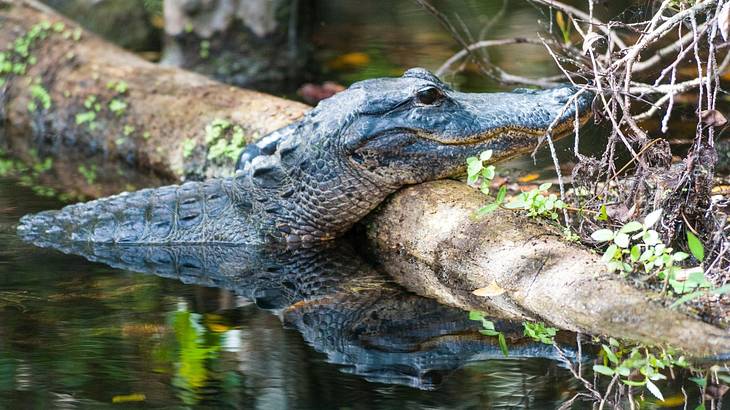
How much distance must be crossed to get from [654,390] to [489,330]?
3.07ft

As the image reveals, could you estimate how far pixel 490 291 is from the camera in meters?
5.05

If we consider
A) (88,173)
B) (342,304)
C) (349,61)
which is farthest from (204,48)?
(342,304)

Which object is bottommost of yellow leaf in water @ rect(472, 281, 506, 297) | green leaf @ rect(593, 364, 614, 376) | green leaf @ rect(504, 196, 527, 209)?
green leaf @ rect(593, 364, 614, 376)

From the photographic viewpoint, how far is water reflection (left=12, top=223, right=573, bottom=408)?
4.00 m

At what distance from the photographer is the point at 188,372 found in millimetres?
4145

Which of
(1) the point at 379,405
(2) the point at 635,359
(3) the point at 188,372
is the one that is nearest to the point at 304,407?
(1) the point at 379,405

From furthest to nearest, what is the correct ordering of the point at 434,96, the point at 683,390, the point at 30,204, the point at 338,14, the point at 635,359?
the point at 338,14 → the point at 30,204 → the point at 434,96 → the point at 635,359 → the point at 683,390

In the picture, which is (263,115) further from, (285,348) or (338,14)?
A: (338,14)

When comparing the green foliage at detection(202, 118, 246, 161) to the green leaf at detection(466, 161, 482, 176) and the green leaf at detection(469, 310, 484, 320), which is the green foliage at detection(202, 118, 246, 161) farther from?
the green leaf at detection(469, 310, 484, 320)

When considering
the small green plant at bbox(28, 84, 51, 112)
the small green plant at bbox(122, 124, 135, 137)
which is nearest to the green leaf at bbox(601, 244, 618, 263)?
the small green plant at bbox(122, 124, 135, 137)

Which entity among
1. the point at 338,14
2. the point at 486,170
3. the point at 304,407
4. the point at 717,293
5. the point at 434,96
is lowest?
the point at 304,407

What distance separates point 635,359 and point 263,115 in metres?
4.00

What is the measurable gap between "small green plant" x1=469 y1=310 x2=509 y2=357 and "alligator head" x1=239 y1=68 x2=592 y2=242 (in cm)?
123

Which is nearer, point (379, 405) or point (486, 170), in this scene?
point (379, 405)
